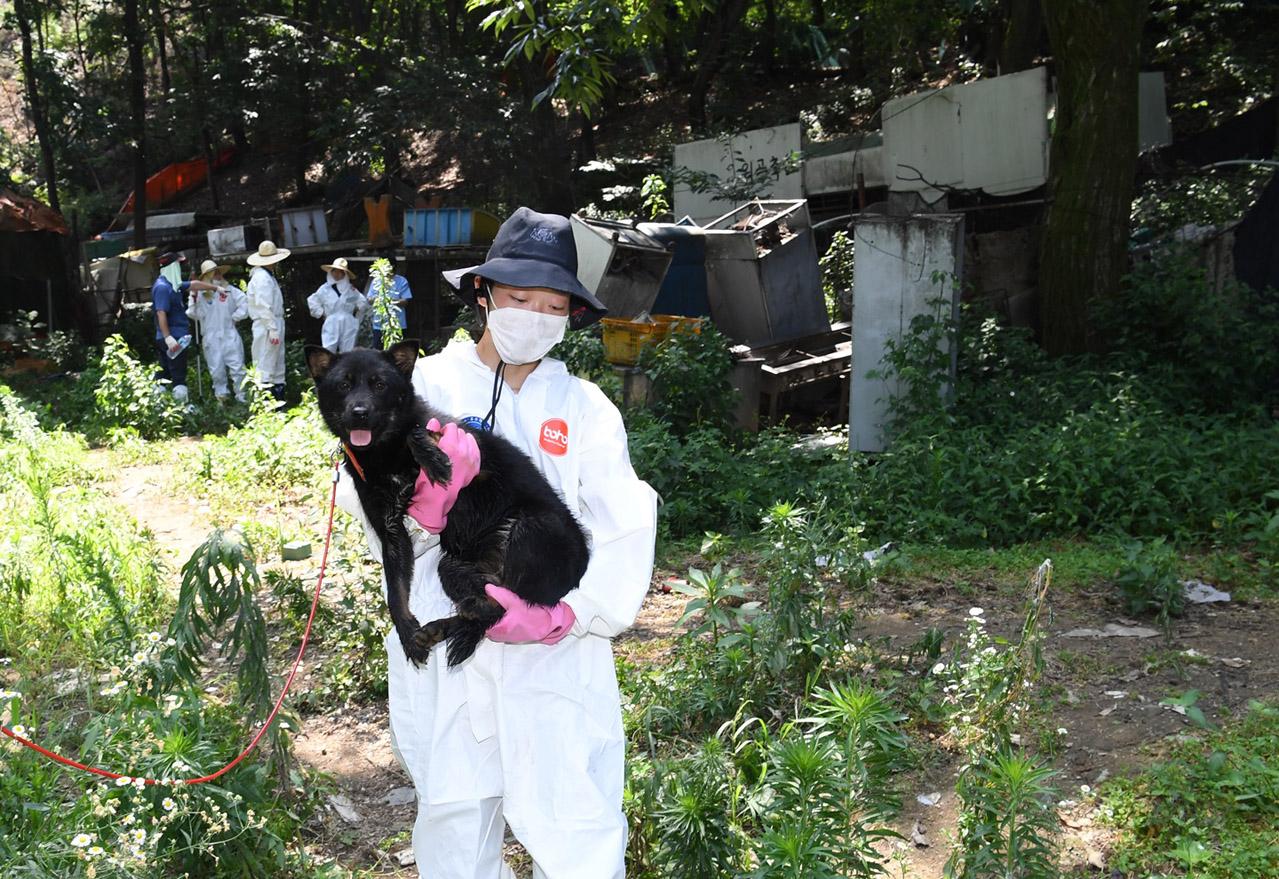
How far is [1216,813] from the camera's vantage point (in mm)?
3488

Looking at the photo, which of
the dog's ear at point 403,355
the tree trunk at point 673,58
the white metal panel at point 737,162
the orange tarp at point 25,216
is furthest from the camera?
the tree trunk at point 673,58

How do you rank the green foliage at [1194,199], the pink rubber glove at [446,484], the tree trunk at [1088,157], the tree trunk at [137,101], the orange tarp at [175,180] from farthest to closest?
the orange tarp at [175,180] < the tree trunk at [137,101] < the green foliage at [1194,199] < the tree trunk at [1088,157] < the pink rubber glove at [446,484]

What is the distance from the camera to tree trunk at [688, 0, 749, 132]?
2172cm

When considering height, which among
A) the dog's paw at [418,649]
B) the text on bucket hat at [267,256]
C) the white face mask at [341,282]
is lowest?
the dog's paw at [418,649]

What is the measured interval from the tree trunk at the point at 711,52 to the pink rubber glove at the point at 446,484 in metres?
19.9

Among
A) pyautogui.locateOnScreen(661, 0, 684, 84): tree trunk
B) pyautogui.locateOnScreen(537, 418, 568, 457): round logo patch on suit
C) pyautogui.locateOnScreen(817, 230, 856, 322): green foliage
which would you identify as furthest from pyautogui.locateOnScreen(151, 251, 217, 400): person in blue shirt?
pyautogui.locateOnScreen(661, 0, 684, 84): tree trunk

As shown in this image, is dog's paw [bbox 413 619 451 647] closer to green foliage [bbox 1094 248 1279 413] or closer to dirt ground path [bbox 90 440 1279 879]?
dirt ground path [bbox 90 440 1279 879]

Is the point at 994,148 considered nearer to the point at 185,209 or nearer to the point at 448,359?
the point at 448,359

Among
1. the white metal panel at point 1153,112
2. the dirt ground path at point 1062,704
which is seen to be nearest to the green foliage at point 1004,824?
the dirt ground path at point 1062,704

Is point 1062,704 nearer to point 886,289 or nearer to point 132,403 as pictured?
point 886,289

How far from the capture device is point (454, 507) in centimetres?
288

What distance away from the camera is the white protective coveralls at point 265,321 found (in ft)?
41.0

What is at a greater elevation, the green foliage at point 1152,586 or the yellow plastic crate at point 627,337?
the yellow plastic crate at point 627,337

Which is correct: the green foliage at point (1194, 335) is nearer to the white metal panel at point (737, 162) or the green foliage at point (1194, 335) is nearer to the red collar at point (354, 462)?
the white metal panel at point (737, 162)
